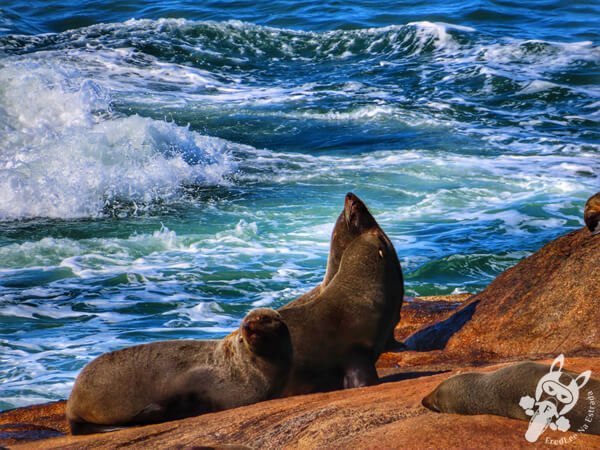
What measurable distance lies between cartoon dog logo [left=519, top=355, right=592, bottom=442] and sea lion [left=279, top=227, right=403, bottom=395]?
5.42ft

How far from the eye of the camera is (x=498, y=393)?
11.4ft

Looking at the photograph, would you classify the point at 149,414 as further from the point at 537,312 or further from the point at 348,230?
the point at 537,312

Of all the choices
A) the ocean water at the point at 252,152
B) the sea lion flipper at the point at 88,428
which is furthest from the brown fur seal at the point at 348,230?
the ocean water at the point at 252,152

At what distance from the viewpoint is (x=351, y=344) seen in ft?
16.9

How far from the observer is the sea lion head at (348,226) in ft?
18.5

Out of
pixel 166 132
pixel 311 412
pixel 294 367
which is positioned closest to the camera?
pixel 311 412

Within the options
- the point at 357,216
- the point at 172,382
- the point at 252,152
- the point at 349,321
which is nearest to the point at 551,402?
the point at 349,321

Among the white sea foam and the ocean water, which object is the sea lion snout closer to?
the ocean water

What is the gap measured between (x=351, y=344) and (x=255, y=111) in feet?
47.1

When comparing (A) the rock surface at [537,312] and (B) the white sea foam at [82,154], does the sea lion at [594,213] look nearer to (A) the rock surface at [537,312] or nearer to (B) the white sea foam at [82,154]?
(A) the rock surface at [537,312]

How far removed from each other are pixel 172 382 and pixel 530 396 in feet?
6.59

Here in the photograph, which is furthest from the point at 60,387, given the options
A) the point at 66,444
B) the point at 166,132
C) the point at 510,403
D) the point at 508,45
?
the point at 508,45

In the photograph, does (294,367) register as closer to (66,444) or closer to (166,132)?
(66,444)

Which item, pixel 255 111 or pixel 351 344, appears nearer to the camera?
pixel 351 344
